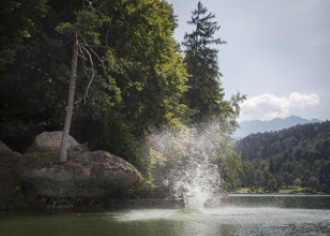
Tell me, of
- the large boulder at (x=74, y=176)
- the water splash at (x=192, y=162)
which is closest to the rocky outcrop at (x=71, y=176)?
the large boulder at (x=74, y=176)

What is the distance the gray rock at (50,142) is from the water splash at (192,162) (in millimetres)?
8258

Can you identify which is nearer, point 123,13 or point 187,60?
point 123,13

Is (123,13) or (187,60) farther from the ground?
(187,60)

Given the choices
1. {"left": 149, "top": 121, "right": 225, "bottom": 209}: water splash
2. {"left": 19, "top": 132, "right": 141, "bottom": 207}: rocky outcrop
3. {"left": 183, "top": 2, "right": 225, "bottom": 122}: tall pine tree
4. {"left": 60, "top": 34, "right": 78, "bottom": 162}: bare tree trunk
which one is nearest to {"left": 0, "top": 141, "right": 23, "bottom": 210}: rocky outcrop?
{"left": 19, "top": 132, "right": 141, "bottom": 207}: rocky outcrop

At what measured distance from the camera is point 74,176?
1892 centimetres

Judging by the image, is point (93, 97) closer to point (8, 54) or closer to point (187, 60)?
point (8, 54)

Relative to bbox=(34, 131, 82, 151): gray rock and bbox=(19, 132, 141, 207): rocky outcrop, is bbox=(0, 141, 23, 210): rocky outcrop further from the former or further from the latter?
bbox=(34, 131, 82, 151): gray rock

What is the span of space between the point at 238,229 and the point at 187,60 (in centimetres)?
3503

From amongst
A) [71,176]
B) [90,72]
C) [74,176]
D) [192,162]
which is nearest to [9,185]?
[71,176]

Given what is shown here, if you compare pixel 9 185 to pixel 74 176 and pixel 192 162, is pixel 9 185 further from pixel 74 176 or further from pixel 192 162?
pixel 192 162

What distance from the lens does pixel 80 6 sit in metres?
25.0

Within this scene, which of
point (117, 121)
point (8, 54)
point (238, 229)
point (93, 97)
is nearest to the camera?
point (238, 229)

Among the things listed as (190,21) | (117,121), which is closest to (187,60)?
(190,21)

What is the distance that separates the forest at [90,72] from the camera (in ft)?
70.5
